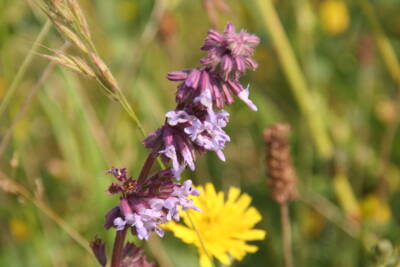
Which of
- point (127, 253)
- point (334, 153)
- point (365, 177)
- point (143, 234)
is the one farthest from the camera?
point (365, 177)

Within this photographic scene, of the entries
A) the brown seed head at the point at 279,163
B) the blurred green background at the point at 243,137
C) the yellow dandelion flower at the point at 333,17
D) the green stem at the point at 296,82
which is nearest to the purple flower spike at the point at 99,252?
the brown seed head at the point at 279,163

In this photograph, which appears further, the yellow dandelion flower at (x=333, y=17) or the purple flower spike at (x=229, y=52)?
the yellow dandelion flower at (x=333, y=17)

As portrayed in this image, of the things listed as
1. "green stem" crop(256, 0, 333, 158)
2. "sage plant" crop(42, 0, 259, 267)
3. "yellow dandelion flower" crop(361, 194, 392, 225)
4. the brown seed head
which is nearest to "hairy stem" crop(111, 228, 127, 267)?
"sage plant" crop(42, 0, 259, 267)

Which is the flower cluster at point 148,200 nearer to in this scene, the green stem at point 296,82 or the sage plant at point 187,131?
the sage plant at point 187,131

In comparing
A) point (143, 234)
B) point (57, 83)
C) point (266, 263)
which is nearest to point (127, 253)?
point (143, 234)

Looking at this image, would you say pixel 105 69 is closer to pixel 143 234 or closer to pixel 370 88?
pixel 143 234

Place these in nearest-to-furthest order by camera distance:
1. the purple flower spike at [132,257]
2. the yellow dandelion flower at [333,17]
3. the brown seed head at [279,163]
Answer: the purple flower spike at [132,257], the brown seed head at [279,163], the yellow dandelion flower at [333,17]

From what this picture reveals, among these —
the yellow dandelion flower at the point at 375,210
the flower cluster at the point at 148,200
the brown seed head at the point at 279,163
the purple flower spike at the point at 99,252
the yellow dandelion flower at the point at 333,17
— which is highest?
the yellow dandelion flower at the point at 333,17

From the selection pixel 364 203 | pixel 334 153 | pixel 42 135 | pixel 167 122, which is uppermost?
pixel 42 135
